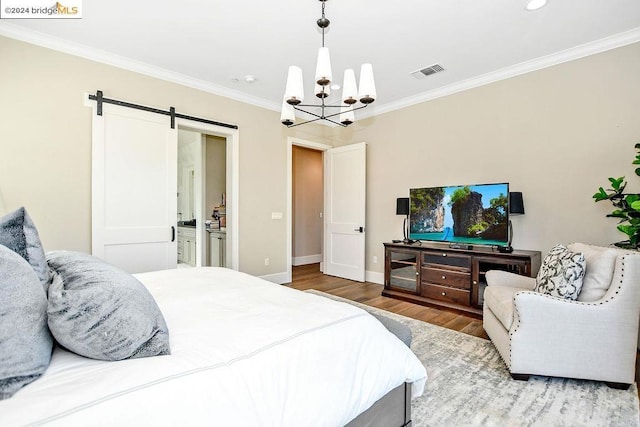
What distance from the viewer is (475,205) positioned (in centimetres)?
362

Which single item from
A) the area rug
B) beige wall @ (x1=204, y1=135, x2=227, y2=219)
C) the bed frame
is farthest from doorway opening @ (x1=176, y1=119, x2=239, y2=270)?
the bed frame

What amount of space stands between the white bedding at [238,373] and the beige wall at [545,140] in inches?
114

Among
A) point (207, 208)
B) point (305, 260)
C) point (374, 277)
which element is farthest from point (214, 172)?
point (374, 277)

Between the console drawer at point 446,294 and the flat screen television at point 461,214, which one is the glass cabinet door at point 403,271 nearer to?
the console drawer at point 446,294

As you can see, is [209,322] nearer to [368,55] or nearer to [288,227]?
[368,55]

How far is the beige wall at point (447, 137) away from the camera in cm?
290

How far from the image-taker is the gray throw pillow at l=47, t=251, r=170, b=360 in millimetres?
883

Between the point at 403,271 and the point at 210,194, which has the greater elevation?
the point at 210,194

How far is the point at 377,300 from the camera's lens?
4.07 meters

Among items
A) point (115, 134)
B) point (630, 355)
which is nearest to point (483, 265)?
point (630, 355)

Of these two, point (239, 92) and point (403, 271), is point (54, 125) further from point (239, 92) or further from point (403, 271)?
point (403, 271)

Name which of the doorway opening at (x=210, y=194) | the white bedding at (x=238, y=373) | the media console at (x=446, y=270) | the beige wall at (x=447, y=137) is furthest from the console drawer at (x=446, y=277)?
the doorway opening at (x=210, y=194)

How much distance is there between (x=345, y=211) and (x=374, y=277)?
3.98 ft

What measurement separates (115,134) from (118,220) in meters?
0.94
